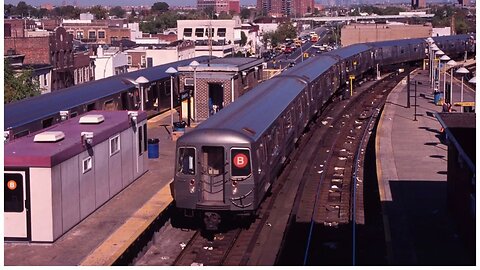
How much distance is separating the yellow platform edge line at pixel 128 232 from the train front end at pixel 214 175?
0.92 meters

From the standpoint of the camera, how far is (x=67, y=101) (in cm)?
2309

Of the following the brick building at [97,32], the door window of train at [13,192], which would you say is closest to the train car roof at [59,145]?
the door window of train at [13,192]

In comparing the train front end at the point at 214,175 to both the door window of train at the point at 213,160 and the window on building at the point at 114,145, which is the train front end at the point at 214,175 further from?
the window on building at the point at 114,145

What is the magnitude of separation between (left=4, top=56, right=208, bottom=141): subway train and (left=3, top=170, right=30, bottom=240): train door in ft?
11.4

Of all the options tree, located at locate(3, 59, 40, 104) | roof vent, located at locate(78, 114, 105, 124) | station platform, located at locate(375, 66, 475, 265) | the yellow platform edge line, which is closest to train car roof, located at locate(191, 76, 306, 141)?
the yellow platform edge line

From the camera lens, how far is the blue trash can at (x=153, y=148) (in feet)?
70.9

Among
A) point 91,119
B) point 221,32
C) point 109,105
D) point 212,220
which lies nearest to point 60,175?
point 212,220

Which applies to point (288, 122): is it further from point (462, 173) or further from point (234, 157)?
point (462, 173)

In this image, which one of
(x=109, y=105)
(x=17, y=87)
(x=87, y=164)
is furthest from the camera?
(x=17, y=87)

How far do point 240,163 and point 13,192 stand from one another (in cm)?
412

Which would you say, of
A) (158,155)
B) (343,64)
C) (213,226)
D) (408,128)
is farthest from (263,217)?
(343,64)

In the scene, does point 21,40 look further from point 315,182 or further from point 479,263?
point 479,263

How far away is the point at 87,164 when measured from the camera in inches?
604

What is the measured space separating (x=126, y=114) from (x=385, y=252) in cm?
754
